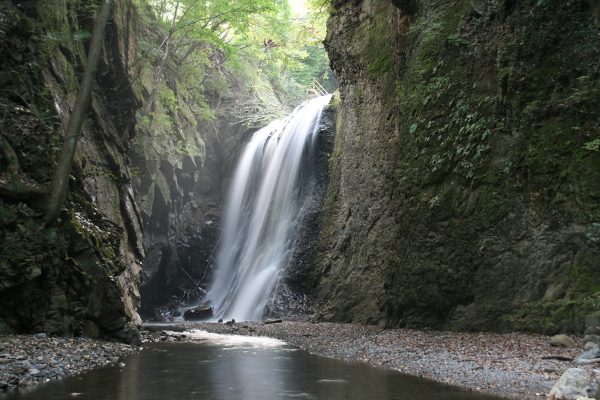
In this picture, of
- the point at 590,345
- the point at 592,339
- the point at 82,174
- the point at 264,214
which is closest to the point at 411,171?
the point at 592,339

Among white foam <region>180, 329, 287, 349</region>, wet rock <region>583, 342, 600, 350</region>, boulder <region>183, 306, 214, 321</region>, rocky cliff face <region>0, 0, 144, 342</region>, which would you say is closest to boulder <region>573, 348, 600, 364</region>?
wet rock <region>583, 342, 600, 350</region>

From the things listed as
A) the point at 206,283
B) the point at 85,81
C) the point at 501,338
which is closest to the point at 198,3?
the point at 85,81

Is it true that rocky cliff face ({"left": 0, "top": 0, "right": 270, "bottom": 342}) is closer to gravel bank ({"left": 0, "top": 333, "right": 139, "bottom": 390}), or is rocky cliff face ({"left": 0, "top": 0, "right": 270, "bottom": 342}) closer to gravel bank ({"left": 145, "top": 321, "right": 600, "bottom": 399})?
gravel bank ({"left": 0, "top": 333, "right": 139, "bottom": 390})

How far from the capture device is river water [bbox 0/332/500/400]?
503 centimetres

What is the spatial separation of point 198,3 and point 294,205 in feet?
33.4

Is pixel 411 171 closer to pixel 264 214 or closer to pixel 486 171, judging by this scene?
pixel 486 171

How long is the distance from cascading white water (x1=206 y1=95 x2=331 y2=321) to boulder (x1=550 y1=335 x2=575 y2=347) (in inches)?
471

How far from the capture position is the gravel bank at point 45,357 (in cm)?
548

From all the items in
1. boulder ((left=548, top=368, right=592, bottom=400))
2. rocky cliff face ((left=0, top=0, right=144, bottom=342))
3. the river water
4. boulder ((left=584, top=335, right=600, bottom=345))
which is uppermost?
rocky cliff face ((left=0, top=0, right=144, bottom=342))

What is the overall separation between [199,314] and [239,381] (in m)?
14.6

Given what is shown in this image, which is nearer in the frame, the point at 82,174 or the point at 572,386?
the point at 572,386

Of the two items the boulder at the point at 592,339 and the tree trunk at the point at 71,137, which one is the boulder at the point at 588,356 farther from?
the tree trunk at the point at 71,137

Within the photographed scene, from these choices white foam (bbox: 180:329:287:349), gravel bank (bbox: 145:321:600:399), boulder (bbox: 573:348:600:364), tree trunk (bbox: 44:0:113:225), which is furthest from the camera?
white foam (bbox: 180:329:287:349)

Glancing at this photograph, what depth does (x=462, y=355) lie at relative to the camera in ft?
22.8
